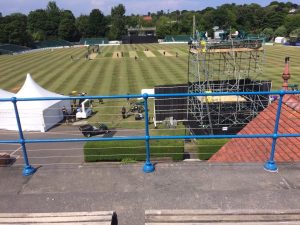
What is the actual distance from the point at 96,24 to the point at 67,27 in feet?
43.8

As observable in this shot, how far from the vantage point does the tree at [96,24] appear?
130 m

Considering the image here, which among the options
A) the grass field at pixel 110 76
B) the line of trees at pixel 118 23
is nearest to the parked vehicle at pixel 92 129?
the grass field at pixel 110 76

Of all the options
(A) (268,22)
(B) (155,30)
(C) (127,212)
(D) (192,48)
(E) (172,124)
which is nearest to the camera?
(C) (127,212)

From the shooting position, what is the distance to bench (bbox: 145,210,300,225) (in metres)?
3.96

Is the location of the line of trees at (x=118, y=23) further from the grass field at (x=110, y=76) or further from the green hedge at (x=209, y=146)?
the green hedge at (x=209, y=146)

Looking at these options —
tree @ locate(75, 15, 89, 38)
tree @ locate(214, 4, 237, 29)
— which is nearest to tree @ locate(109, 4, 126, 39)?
tree @ locate(75, 15, 89, 38)

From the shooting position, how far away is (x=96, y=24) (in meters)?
132

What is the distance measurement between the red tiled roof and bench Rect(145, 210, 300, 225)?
2852 mm

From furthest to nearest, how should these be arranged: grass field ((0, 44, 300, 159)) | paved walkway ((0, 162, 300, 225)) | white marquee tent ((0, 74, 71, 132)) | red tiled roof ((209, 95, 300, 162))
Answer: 1. grass field ((0, 44, 300, 159))
2. white marquee tent ((0, 74, 71, 132))
3. red tiled roof ((209, 95, 300, 162))
4. paved walkway ((0, 162, 300, 225))

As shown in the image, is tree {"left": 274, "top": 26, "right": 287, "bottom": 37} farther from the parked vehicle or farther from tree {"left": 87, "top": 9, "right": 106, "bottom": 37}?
the parked vehicle

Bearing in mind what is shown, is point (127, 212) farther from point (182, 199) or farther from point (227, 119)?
point (227, 119)

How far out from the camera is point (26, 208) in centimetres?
458

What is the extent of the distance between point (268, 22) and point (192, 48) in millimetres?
114106

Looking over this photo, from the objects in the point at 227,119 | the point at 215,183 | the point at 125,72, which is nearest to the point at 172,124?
the point at 227,119
